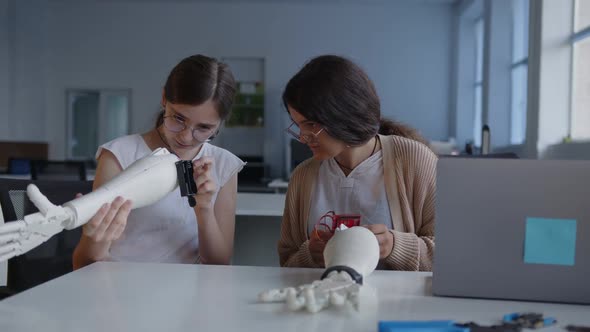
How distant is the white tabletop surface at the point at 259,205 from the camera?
2465mm

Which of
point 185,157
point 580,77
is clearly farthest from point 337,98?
point 580,77

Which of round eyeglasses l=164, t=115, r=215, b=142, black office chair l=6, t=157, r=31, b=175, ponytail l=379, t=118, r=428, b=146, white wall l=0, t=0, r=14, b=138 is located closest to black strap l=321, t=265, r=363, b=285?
round eyeglasses l=164, t=115, r=215, b=142

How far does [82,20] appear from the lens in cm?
887

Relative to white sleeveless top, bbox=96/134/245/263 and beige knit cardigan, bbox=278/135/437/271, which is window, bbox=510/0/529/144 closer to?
beige knit cardigan, bbox=278/135/437/271

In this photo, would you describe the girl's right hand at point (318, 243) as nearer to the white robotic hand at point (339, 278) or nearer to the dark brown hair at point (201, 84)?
the white robotic hand at point (339, 278)

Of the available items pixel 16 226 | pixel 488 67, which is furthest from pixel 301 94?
pixel 488 67

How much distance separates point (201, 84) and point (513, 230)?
872mm

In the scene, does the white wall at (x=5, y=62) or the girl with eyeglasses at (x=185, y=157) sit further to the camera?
the white wall at (x=5, y=62)

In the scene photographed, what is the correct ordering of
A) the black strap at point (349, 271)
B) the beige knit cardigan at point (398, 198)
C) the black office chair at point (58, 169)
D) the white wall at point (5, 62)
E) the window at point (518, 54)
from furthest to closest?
1. the white wall at point (5, 62)
2. the window at point (518, 54)
3. the black office chair at point (58, 169)
4. the beige knit cardigan at point (398, 198)
5. the black strap at point (349, 271)

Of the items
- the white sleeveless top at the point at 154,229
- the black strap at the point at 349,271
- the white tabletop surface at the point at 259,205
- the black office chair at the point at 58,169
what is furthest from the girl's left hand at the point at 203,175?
the black office chair at the point at 58,169

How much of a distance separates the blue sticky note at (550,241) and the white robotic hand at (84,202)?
63 centimetres

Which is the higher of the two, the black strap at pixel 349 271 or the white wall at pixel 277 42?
the white wall at pixel 277 42

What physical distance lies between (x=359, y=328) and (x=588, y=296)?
16.0 inches

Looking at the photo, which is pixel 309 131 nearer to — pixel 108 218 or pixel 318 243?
pixel 318 243
